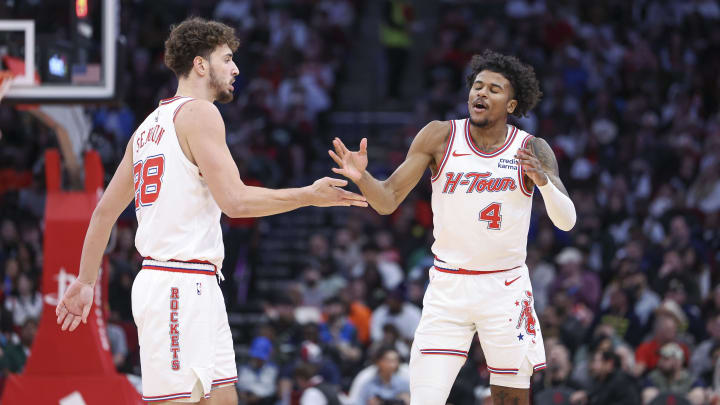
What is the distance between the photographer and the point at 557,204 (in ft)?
19.2

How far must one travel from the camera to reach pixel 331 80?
18.8 meters

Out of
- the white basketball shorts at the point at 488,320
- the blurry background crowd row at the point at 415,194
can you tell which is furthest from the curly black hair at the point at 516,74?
the blurry background crowd row at the point at 415,194

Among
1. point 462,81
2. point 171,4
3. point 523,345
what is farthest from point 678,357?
point 171,4

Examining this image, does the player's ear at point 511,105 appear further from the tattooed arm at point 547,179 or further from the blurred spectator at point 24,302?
the blurred spectator at point 24,302

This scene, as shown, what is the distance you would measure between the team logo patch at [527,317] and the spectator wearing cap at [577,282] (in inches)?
271

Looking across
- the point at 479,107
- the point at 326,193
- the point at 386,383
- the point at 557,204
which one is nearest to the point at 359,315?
the point at 386,383

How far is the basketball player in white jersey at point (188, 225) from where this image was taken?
4.95 meters

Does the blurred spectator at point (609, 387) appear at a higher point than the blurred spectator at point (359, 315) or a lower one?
lower

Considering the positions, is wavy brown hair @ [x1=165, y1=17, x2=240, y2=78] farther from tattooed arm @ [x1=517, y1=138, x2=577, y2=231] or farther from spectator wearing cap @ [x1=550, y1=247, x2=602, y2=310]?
spectator wearing cap @ [x1=550, y1=247, x2=602, y2=310]

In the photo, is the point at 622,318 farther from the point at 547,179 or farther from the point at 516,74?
the point at 547,179

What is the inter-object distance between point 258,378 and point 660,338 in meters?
4.54

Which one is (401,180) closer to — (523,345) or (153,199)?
(523,345)

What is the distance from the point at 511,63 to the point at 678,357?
5477 millimetres

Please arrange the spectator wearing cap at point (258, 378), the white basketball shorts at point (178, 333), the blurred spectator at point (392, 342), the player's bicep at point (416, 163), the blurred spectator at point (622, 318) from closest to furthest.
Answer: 1. the white basketball shorts at point (178, 333)
2. the player's bicep at point (416, 163)
3. the spectator wearing cap at point (258, 378)
4. the blurred spectator at point (392, 342)
5. the blurred spectator at point (622, 318)
